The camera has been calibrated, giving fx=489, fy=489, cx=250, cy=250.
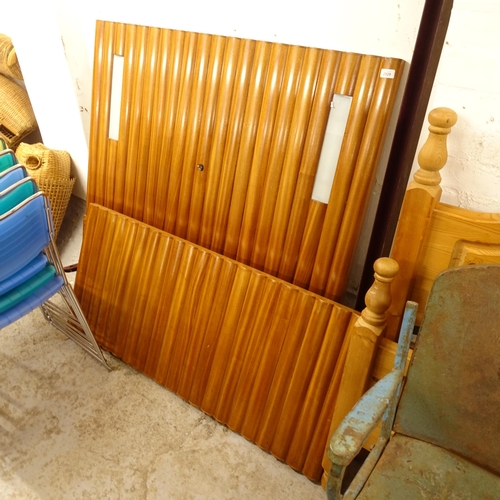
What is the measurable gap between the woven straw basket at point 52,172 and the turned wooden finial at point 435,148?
6.67 ft

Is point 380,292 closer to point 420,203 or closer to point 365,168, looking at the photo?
point 420,203

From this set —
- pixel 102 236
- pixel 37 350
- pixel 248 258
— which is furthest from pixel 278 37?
pixel 37 350

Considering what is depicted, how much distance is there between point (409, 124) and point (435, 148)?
237 millimetres

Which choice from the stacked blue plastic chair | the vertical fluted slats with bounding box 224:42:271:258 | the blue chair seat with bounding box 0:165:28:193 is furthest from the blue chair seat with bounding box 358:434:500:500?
the blue chair seat with bounding box 0:165:28:193

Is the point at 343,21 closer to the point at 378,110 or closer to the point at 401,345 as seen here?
the point at 378,110

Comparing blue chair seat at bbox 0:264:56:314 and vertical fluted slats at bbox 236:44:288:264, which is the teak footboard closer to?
vertical fluted slats at bbox 236:44:288:264

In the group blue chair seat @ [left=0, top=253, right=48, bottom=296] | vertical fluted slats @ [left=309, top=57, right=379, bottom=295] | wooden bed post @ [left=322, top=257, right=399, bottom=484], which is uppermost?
vertical fluted slats @ [left=309, top=57, right=379, bottom=295]

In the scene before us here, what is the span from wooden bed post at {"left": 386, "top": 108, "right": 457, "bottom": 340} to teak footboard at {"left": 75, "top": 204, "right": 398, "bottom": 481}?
0.09m

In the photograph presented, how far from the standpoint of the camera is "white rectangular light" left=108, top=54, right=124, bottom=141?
2.02 metres

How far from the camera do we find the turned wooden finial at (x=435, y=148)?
4.13 ft

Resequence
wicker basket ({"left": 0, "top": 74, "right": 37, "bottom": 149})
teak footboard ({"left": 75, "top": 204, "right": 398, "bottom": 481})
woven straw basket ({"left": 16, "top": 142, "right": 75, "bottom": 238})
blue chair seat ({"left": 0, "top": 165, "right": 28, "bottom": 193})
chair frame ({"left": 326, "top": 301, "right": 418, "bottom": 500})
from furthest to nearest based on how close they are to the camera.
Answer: wicker basket ({"left": 0, "top": 74, "right": 37, "bottom": 149}), woven straw basket ({"left": 16, "top": 142, "right": 75, "bottom": 238}), blue chair seat ({"left": 0, "top": 165, "right": 28, "bottom": 193}), teak footboard ({"left": 75, "top": 204, "right": 398, "bottom": 481}), chair frame ({"left": 326, "top": 301, "right": 418, "bottom": 500})

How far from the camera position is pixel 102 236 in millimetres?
2217

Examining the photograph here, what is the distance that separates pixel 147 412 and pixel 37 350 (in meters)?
0.68

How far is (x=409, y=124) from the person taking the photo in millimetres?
1497
